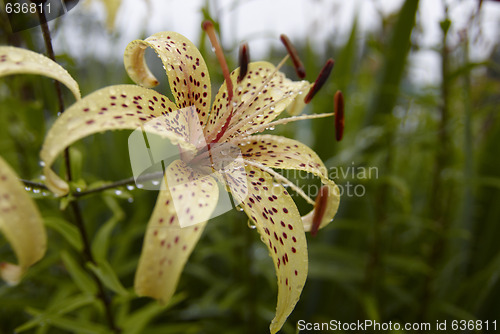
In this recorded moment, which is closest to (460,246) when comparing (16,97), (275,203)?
(275,203)

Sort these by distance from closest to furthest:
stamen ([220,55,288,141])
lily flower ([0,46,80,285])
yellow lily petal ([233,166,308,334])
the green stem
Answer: lily flower ([0,46,80,285]), yellow lily petal ([233,166,308,334]), stamen ([220,55,288,141]), the green stem

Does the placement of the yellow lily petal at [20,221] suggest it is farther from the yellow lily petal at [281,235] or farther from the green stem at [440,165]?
the green stem at [440,165]

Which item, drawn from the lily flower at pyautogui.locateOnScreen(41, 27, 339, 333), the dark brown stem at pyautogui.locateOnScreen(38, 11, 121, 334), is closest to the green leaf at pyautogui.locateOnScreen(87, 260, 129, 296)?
the dark brown stem at pyautogui.locateOnScreen(38, 11, 121, 334)

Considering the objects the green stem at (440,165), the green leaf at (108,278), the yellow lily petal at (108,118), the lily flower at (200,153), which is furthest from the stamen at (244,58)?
the green stem at (440,165)

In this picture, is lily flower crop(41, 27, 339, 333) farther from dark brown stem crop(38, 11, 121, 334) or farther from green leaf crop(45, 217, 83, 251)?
green leaf crop(45, 217, 83, 251)

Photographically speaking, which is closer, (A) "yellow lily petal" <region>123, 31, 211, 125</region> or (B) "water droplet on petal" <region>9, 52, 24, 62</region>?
(B) "water droplet on petal" <region>9, 52, 24, 62</region>

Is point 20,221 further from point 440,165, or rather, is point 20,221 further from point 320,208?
point 440,165

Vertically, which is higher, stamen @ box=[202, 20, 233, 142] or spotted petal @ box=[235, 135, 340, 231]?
stamen @ box=[202, 20, 233, 142]

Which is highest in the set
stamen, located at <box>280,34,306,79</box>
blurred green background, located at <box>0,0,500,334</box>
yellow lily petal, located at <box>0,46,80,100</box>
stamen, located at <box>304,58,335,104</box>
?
yellow lily petal, located at <box>0,46,80,100</box>
